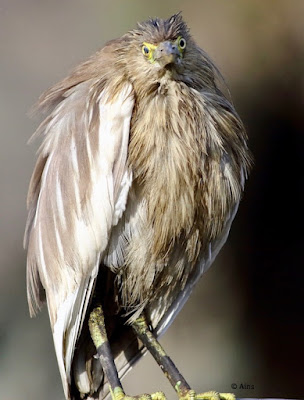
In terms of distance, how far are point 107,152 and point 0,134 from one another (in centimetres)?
112

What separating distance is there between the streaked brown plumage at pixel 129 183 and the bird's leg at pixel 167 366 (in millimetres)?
29

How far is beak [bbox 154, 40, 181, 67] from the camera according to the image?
1.71m

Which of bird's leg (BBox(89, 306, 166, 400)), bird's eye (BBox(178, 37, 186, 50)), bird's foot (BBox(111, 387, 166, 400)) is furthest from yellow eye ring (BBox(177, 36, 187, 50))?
bird's foot (BBox(111, 387, 166, 400))

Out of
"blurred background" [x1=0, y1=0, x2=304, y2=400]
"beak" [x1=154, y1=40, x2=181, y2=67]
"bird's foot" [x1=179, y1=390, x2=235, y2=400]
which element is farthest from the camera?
"blurred background" [x1=0, y1=0, x2=304, y2=400]

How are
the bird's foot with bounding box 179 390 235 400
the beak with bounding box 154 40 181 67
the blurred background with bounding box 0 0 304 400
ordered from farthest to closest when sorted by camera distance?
the blurred background with bounding box 0 0 304 400 < the bird's foot with bounding box 179 390 235 400 < the beak with bounding box 154 40 181 67

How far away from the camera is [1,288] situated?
2.90 meters

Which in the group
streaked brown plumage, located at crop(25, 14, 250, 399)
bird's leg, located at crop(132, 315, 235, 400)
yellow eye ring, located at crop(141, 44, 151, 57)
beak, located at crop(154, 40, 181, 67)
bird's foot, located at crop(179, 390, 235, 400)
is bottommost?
bird's foot, located at crop(179, 390, 235, 400)

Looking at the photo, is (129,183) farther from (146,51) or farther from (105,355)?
(105,355)

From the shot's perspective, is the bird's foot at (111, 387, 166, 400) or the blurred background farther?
the blurred background

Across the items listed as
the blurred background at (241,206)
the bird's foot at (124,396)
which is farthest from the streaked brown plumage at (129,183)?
the blurred background at (241,206)

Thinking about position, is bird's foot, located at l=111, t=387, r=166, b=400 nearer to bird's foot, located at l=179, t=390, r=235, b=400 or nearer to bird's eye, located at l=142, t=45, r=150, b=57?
bird's foot, located at l=179, t=390, r=235, b=400

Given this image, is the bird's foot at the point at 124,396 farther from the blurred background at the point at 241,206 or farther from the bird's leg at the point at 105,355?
the blurred background at the point at 241,206

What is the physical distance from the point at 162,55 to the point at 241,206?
1398mm

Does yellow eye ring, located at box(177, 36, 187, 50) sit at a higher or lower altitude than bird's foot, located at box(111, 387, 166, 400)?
higher
